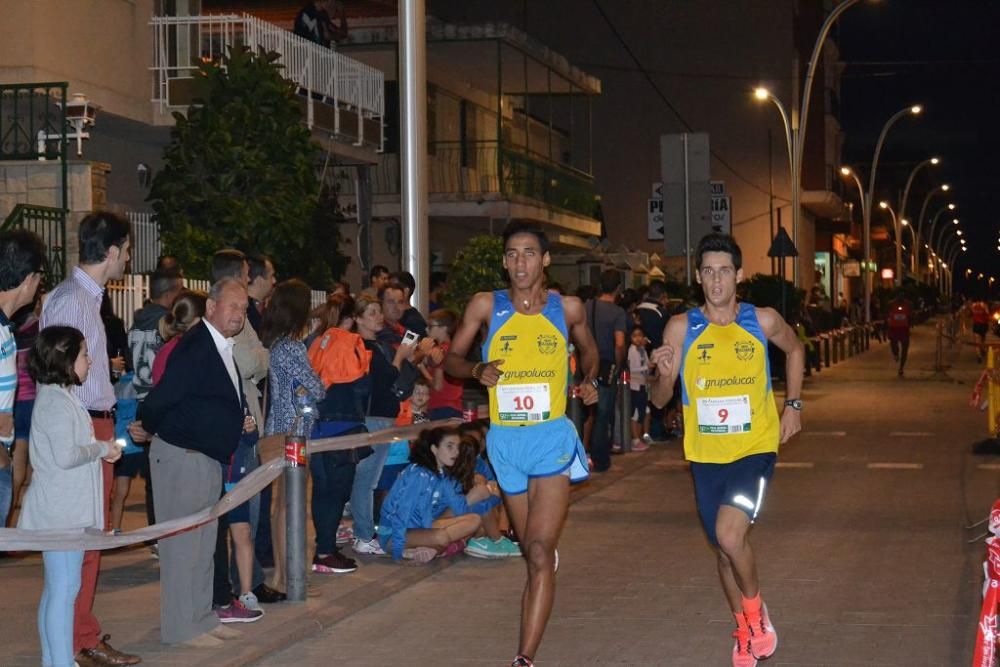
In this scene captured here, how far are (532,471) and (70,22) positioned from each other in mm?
14921

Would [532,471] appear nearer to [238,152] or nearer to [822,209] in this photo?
[238,152]

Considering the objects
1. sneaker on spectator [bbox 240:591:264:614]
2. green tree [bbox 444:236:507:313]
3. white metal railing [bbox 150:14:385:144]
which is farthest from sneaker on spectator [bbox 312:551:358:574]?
white metal railing [bbox 150:14:385:144]

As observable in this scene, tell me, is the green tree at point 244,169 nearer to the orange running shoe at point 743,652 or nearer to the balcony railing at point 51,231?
the balcony railing at point 51,231

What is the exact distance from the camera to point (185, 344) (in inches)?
319

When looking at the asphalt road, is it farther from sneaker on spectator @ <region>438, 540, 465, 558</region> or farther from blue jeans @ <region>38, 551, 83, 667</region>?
blue jeans @ <region>38, 551, 83, 667</region>

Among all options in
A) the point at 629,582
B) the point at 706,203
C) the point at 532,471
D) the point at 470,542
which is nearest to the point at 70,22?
the point at 706,203

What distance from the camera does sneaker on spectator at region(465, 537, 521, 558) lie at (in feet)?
37.1

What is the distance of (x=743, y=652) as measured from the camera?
750 cm

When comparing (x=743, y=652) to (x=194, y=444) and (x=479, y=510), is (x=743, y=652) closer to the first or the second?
(x=194, y=444)

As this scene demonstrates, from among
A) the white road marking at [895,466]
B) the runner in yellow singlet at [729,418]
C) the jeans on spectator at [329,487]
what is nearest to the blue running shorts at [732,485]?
the runner in yellow singlet at [729,418]

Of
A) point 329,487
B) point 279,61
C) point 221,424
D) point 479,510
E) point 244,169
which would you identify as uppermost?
point 279,61

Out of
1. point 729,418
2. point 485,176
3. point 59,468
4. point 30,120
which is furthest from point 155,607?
point 485,176

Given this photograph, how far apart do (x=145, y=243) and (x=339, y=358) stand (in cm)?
1054

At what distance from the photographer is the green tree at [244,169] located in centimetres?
1780
